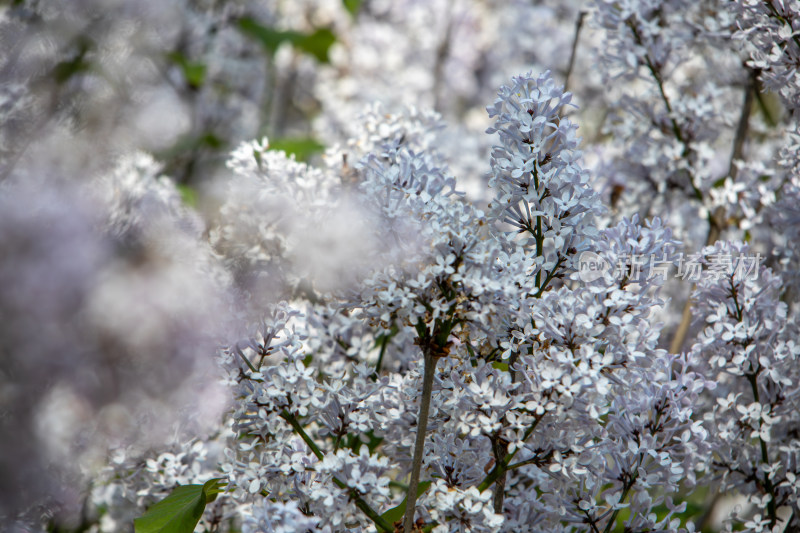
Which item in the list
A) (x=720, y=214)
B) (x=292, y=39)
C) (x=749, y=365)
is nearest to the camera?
(x=749, y=365)

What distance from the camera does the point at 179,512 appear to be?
0.56 metres

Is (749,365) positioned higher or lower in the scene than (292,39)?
lower

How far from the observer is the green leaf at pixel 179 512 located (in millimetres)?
547

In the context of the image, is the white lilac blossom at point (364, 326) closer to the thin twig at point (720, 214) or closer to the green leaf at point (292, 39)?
the thin twig at point (720, 214)

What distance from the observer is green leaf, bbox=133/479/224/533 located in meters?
0.55

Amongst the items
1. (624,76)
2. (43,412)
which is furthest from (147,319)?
(624,76)

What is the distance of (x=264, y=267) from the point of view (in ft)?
2.11

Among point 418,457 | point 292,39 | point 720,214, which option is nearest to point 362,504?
point 418,457

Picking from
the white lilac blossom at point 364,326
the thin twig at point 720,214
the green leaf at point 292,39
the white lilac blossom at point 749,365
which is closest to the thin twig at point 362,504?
the white lilac blossom at point 364,326

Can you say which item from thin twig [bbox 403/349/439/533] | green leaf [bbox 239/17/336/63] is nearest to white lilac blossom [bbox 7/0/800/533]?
thin twig [bbox 403/349/439/533]

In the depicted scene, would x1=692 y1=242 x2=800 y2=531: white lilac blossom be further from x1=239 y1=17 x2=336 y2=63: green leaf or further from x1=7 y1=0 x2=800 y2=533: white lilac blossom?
x1=239 y1=17 x2=336 y2=63: green leaf

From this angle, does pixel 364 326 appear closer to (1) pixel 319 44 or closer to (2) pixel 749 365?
(2) pixel 749 365

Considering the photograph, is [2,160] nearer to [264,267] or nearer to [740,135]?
[264,267]

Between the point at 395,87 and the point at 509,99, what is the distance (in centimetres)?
156
